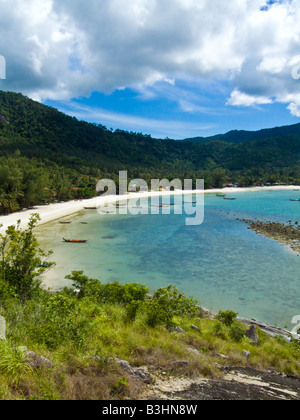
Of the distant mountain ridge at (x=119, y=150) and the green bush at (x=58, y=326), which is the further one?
the distant mountain ridge at (x=119, y=150)

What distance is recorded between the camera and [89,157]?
123938 mm

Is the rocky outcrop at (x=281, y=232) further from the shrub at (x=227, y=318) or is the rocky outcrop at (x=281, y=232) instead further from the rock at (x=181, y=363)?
the rock at (x=181, y=363)

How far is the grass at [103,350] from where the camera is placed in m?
4.58

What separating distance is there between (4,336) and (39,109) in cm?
15513

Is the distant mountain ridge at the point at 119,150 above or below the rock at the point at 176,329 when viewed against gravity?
above

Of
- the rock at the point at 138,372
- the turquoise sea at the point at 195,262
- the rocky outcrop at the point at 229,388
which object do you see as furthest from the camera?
the turquoise sea at the point at 195,262

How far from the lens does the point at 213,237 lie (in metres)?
32.7

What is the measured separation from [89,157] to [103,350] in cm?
12358

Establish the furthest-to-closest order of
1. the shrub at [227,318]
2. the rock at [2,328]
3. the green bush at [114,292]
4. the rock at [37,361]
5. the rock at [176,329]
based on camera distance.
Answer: the green bush at [114,292] < the shrub at [227,318] < the rock at [176,329] < the rock at [2,328] < the rock at [37,361]

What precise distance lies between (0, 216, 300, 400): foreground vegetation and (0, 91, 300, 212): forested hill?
115 feet

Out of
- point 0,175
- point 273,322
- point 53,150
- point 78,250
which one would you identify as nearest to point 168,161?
point 53,150

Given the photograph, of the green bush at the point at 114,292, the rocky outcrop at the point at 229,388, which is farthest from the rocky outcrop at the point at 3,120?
the rocky outcrop at the point at 229,388

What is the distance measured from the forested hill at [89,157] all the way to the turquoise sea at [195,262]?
503 inches
